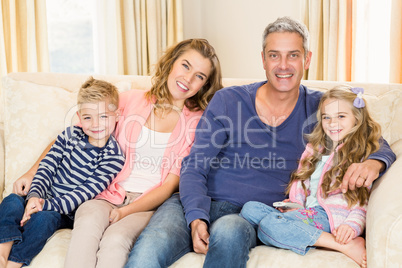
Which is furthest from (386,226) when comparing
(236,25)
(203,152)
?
(236,25)

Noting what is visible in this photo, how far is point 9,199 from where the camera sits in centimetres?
169

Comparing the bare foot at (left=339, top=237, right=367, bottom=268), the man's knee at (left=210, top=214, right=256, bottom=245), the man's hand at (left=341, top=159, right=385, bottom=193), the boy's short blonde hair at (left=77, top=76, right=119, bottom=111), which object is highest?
the boy's short blonde hair at (left=77, top=76, right=119, bottom=111)

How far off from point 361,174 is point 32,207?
1.18 m

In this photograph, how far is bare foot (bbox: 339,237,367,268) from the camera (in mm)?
1383

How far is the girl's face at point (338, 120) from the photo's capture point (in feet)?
5.55

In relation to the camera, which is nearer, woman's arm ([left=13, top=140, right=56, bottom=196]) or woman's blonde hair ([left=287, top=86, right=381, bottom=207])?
woman's blonde hair ([left=287, top=86, right=381, bottom=207])

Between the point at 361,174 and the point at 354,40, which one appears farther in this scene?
the point at 354,40

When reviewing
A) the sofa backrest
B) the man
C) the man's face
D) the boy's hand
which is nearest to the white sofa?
the sofa backrest

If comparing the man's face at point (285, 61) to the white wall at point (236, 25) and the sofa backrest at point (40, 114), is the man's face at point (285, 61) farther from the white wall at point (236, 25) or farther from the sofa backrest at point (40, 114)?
the white wall at point (236, 25)

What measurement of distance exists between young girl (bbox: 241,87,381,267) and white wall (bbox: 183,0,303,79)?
1921 mm

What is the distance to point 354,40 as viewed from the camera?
9.75 feet

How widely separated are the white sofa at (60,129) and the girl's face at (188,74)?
25cm

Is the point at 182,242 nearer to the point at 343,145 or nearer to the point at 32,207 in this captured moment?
the point at 32,207

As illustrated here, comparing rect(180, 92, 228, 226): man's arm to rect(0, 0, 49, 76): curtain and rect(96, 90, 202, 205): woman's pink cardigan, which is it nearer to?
rect(96, 90, 202, 205): woman's pink cardigan
